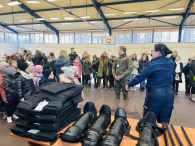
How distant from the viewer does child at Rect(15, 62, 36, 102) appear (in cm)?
245

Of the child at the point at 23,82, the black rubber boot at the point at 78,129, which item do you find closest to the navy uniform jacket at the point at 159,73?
the black rubber boot at the point at 78,129

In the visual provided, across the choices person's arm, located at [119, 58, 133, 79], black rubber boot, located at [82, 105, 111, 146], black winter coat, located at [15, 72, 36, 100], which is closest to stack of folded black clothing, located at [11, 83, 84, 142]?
black rubber boot, located at [82, 105, 111, 146]

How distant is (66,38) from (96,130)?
15632mm

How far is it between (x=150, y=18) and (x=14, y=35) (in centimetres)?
1615

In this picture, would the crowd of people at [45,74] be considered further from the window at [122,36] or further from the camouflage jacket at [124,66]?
the window at [122,36]

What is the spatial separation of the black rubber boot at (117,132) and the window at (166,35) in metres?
13.4

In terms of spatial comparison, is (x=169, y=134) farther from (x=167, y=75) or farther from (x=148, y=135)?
(x=167, y=75)

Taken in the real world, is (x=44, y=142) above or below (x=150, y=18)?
below

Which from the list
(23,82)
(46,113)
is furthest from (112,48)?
(46,113)

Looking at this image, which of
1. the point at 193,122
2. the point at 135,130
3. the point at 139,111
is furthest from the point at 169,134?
the point at 193,122

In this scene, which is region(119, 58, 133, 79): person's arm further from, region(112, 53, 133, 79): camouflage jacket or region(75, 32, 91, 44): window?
region(75, 32, 91, 44): window

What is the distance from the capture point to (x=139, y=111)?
2225 millimetres

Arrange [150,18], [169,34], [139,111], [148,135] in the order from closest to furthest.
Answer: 1. [148,135]
2. [139,111]
3. [150,18]
4. [169,34]

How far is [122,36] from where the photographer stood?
13.8 metres
